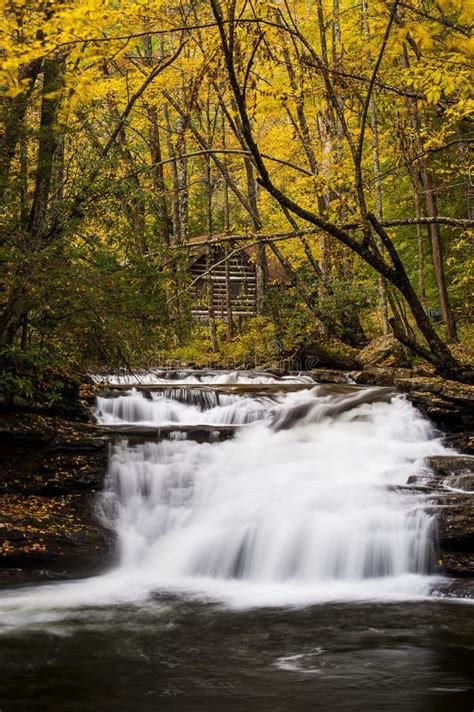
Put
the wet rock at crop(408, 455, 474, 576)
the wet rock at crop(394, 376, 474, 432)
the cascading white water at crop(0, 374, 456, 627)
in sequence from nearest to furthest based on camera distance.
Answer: the wet rock at crop(408, 455, 474, 576), the cascading white water at crop(0, 374, 456, 627), the wet rock at crop(394, 376, 474, 432)

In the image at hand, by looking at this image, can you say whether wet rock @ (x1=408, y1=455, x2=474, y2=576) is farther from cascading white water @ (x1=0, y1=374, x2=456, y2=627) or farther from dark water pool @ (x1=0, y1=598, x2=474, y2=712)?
dark water pool @ (x1=0, y1=598, x2=474, y2=712)

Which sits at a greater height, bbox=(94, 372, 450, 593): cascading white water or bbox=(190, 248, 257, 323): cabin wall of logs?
bbox=(190, 248, 257, 323): cabin wall of logs

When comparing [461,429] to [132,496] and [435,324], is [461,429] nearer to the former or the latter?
[132,496]

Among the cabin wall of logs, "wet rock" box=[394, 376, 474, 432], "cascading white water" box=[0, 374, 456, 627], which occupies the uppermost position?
the cabin wall of logs

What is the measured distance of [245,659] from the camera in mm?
5496

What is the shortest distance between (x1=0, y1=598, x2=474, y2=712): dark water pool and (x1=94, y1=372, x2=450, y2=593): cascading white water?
1141mm

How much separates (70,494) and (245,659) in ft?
14.4

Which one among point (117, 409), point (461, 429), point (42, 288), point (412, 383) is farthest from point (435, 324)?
point (42, 288)

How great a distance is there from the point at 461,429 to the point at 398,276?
3517 mm

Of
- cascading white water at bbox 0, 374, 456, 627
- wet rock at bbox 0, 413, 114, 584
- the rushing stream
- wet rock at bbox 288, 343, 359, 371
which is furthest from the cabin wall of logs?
wet rock at bbox 0, 413, 114, 584

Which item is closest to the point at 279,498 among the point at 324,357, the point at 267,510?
the point at 267,510

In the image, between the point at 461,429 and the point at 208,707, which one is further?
the point at 461,429

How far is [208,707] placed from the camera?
452 centimetres

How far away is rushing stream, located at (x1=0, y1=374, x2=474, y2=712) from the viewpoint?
4.93 meters
